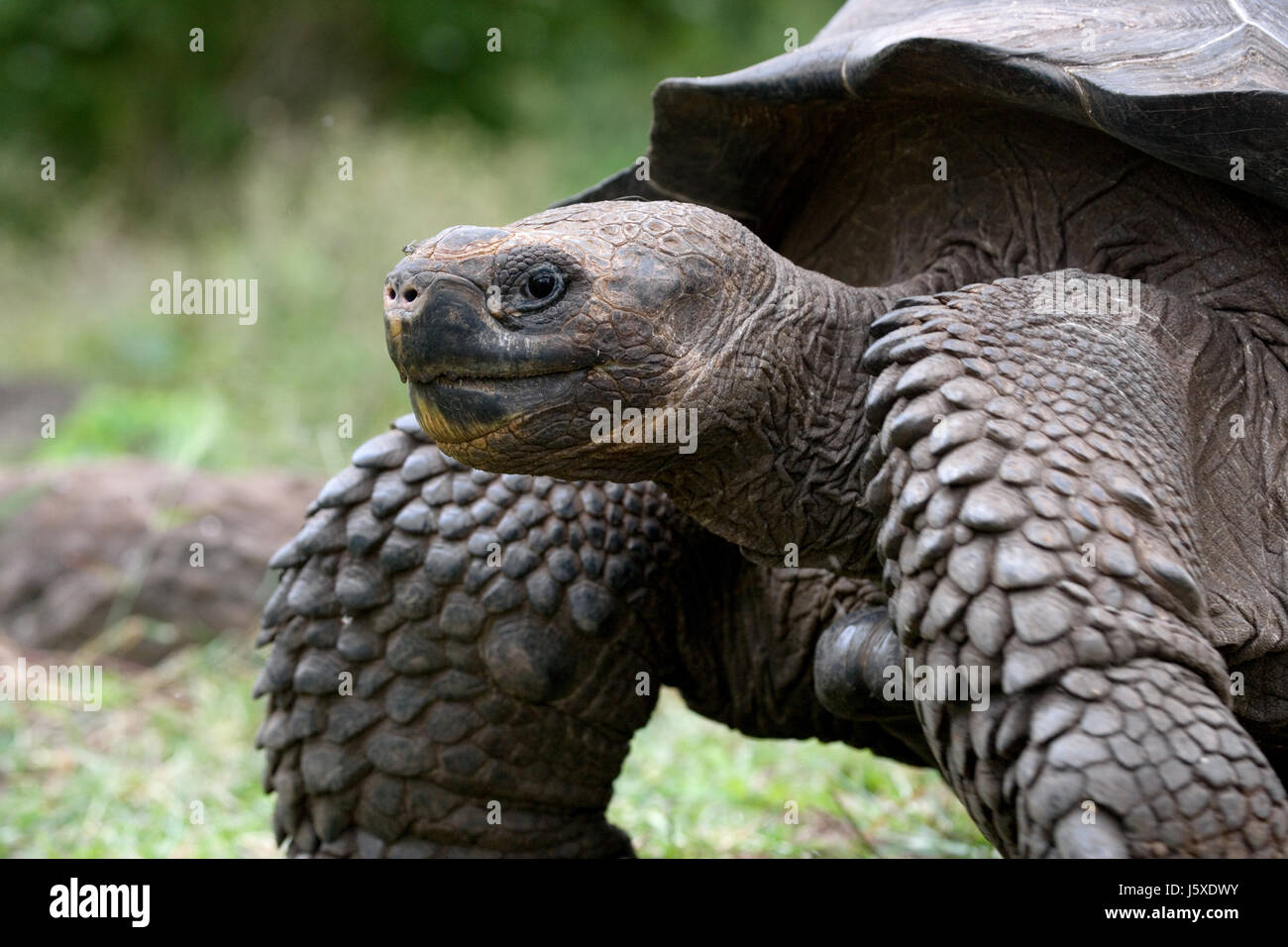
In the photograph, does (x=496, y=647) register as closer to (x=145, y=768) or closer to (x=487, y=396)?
(x=487, y=396)

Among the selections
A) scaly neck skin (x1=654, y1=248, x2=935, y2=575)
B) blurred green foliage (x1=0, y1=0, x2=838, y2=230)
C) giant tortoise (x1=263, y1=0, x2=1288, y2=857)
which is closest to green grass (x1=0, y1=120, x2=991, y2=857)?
blurred green foliage (x1=0, y1=0, x2=838, y2=230)

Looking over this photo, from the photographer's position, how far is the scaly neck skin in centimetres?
213

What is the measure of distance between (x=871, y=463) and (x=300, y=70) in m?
11.1

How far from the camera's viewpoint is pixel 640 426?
6.61ft

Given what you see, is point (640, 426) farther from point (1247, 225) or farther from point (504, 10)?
point (504, 10)

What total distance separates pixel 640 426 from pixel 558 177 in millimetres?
8330

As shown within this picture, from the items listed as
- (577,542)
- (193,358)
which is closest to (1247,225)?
(577,542)

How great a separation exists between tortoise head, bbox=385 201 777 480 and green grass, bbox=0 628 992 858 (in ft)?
5.13

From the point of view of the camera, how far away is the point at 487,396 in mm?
1928

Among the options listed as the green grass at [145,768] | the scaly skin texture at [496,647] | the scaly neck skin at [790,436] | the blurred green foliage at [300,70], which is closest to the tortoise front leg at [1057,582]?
the scaly neck skin at [790,436]

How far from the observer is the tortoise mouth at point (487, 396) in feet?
6.33

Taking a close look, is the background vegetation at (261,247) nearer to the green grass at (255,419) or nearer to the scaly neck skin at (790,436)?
the green grass at (255,419)

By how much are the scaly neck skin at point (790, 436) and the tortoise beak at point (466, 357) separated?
0.92 ft

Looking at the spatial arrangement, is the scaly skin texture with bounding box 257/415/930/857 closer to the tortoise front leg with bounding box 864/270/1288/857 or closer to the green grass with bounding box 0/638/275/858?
the tortoise front leg with bounding box 864/270/1288/857
